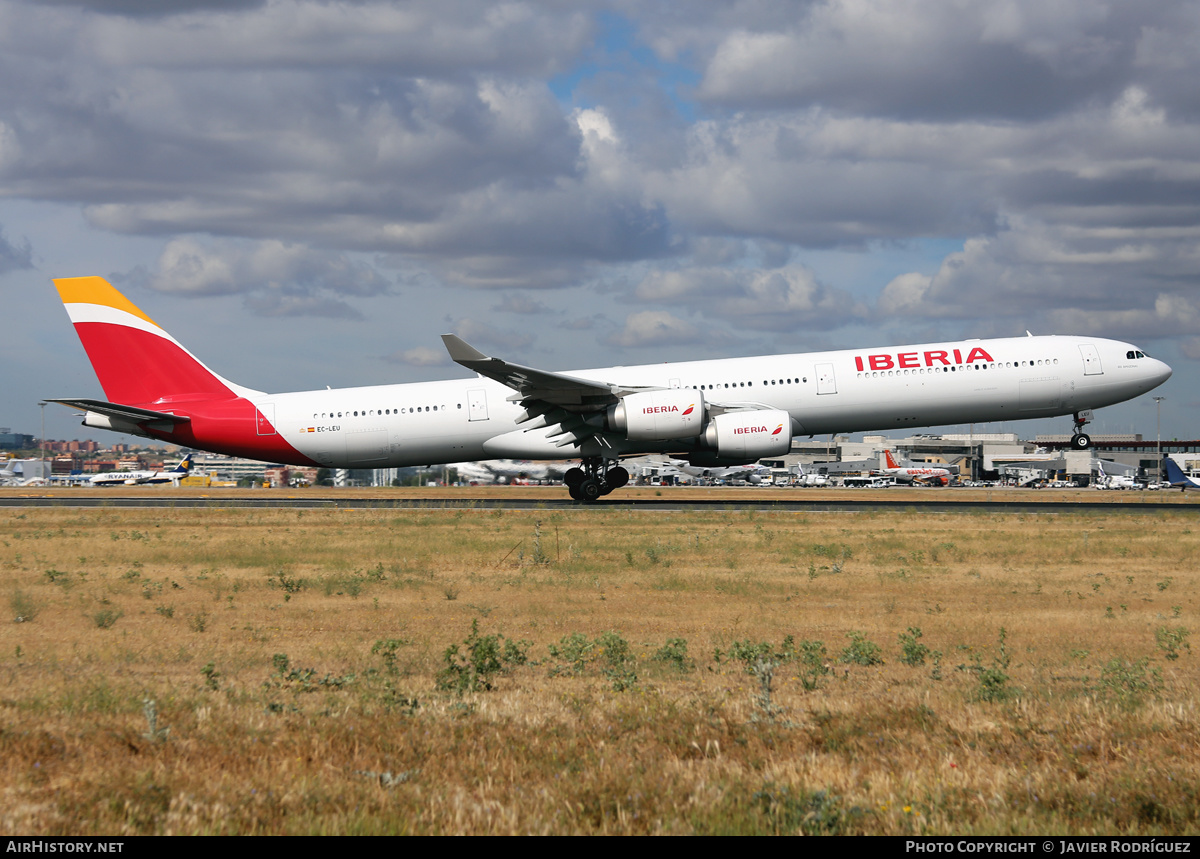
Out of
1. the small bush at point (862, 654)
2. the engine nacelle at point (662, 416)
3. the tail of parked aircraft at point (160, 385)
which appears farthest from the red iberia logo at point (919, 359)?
the small bush at point (862, 654)

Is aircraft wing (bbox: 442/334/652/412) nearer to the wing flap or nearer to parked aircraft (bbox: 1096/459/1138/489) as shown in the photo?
the wing flap

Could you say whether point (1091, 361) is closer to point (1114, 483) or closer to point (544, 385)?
point (544, 385)

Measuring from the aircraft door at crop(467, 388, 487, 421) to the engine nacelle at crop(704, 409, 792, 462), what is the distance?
7.40m

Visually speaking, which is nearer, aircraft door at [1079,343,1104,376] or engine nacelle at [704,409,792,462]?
engine nacelle at [704,409,792,462]

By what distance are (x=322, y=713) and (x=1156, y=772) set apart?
561 centimetres

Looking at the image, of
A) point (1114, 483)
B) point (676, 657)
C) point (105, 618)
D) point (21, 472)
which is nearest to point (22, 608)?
point (105, 618)

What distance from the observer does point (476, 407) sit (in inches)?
1243

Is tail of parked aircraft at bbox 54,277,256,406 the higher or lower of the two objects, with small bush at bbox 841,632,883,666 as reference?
higher

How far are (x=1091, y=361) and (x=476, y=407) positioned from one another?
65.3 ft

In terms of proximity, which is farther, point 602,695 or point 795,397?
point 795,397

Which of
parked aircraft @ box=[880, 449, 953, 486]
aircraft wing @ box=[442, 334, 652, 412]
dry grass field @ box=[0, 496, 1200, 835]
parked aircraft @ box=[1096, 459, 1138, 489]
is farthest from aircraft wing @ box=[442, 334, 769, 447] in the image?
parked aircraft @ box=[1096, 459, 1138, 489]

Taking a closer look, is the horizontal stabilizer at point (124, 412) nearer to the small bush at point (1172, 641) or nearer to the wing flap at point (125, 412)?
the wing flap at point (125, 412)

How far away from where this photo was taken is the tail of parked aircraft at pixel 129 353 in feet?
106

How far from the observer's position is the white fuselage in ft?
98.8
